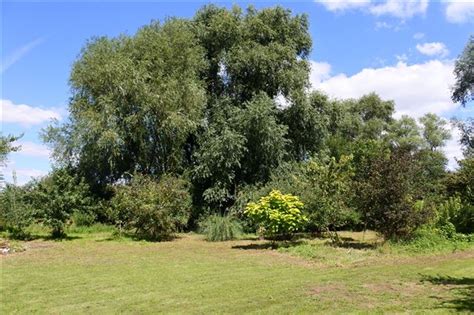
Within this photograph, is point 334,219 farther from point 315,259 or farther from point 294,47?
point 294,47

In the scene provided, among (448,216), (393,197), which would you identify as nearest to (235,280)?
(393,197)

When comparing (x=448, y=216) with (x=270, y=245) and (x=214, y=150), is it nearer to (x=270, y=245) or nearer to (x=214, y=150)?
→ (x=270, y=245)

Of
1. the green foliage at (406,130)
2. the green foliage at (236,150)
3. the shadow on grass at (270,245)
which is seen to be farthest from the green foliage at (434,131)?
the shadow on grass at (270,245)

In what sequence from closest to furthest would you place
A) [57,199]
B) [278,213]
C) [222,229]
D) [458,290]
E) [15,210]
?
[458,290], [278,213], [57,199], [15,210], [222,229]

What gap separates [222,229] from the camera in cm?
2058

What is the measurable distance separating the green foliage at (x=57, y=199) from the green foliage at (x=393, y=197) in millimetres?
11807

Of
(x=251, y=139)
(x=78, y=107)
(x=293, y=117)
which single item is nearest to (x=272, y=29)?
(x=293, y=117)

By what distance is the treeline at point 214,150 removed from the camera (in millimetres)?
17516

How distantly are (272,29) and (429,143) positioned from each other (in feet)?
96.1

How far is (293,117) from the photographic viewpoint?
90.9 ft

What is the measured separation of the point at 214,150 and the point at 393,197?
10.9 meters

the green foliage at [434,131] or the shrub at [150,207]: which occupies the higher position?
the green foliage at [434,131]

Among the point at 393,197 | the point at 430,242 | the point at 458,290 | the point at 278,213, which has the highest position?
the point at 393,197

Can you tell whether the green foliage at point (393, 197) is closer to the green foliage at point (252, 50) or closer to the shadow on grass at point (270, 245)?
the shadow on grass at point (270, 245)
